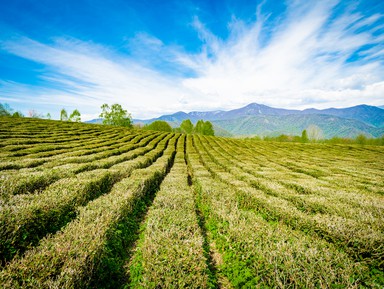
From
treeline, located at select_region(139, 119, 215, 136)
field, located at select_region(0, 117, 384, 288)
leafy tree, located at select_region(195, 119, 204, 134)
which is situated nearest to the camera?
field, located at select_region(0, 117, 384, 288)

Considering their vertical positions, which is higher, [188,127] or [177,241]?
[188,127]

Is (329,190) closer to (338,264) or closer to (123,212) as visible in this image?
(338,264)

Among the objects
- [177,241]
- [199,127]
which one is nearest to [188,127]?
[199,127]

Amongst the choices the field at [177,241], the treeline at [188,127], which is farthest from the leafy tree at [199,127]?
the field at [177,241]

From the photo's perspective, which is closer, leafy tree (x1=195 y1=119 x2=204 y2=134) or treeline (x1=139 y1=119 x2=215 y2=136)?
treeline (x1=139 y1=119 x2=215 y2=136)

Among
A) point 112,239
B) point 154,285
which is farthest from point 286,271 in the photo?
point 112,239

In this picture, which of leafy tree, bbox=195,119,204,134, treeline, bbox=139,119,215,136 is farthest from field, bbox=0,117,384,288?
leafy tree, bbox=195,119,204,134

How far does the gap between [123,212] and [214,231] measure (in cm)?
423

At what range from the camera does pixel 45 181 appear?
31.3 feet

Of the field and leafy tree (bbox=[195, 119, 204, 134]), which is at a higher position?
leafy tree (bbox=[195, 119, 204, 134])

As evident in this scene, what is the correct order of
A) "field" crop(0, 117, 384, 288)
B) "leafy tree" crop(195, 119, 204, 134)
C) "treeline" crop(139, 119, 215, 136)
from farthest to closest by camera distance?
"leafy tree" crop(195, 119, 204, 134) < "treeline" crop(139, 119, 215, 136) < "field" crop(0, 117, 384, 288)

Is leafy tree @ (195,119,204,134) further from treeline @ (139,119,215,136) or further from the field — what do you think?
the field

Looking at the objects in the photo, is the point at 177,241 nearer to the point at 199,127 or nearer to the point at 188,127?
the point at 199,127

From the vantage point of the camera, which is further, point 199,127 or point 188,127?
point 188,127
